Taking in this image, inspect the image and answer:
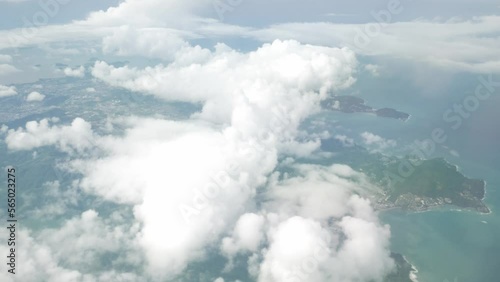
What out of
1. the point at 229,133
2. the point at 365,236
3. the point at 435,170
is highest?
the point at 229,133

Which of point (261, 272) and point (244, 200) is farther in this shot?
point (244, 200)

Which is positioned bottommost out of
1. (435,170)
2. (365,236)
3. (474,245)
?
(474,245)

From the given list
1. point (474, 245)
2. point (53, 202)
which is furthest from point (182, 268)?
point (474, 245)

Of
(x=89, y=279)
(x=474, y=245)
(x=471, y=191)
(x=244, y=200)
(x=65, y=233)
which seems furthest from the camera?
(x=471, y=191)

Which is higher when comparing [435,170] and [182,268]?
[435,170]

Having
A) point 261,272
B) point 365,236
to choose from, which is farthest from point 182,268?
point 365,236

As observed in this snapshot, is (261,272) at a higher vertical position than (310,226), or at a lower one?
lower

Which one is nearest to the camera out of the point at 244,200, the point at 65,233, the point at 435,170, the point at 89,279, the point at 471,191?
the point at 89,279

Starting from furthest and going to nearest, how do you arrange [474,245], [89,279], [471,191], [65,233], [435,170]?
[435,170] → [471,191] → [65,233] → [474,245] → [89,279]

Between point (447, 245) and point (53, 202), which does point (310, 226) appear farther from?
point (53, 202)

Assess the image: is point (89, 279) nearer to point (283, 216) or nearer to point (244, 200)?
point (244, 200)
